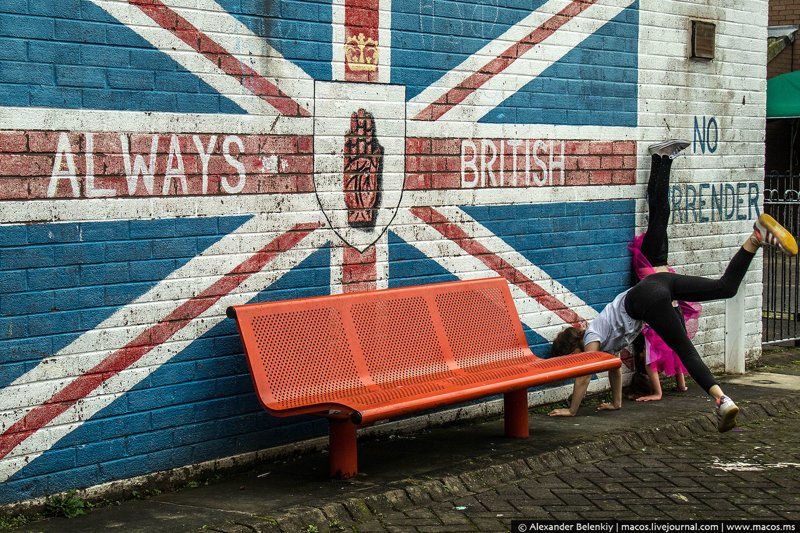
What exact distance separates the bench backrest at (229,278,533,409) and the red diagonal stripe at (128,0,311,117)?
1.16 metres

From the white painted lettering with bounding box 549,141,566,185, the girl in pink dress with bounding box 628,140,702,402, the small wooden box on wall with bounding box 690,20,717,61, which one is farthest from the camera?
the small wooden box on wall with bounding box 690,20,717,61

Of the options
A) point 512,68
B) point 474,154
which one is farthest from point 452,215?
point 512,68

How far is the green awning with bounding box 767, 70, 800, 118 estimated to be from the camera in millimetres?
18891

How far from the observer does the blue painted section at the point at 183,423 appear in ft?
19.1

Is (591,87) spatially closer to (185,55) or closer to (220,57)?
(220,57)

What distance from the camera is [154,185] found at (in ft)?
20.2

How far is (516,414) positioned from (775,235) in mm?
1949

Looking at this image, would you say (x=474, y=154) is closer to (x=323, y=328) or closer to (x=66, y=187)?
(x=323, y=328)

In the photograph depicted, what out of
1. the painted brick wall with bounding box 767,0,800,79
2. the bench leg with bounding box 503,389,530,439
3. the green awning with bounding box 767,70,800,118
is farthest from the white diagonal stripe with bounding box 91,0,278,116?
the painted brick wall with bounding box 767,0,800,79

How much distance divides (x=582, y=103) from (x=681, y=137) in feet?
4.33

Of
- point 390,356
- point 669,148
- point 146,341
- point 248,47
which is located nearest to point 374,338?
point 390,356

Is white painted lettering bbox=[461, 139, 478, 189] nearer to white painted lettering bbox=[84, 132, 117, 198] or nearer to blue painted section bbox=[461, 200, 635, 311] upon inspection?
blue painted section bbox=[461, 200, 635, 311]

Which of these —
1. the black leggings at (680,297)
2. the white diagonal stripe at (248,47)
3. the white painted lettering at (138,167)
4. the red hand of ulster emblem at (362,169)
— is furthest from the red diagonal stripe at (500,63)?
the white painted lettering at (138,167)

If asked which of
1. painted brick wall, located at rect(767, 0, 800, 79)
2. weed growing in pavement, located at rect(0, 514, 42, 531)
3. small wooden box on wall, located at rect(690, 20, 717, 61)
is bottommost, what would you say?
weed growing in pavement, located at rect(0, 514, 42, 531)
